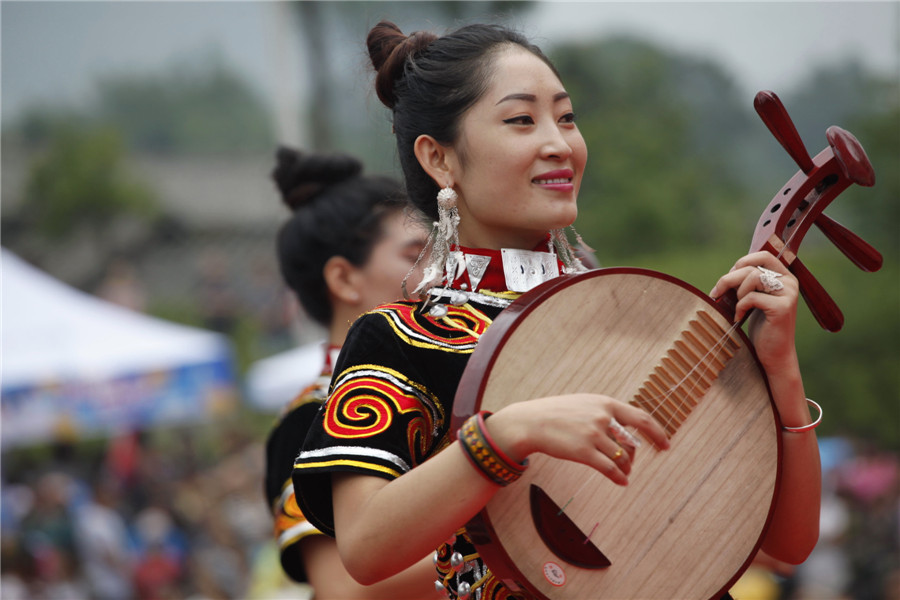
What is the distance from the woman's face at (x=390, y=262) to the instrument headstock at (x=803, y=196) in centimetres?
140

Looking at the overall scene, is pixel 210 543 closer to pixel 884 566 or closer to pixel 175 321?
pixel 884 566

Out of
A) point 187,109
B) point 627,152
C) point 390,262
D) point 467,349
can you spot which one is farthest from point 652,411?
point 187,109

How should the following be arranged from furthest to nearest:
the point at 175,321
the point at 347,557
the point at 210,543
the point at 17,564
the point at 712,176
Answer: the point at 175,321 < the point at 712,176 < the point at 210,543 < the point at 17,564 < the point at 347,557

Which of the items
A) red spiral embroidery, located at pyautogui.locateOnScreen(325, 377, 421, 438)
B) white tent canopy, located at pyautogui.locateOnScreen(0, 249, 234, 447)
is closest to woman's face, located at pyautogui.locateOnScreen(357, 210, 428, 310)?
red spiral embroidery, located at pyautogui.locateOnScreen(325, 377, 421, 438)

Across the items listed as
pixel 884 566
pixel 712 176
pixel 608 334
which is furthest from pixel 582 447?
pixel 712 176

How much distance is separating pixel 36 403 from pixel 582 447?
720 centimetres

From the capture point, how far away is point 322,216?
3.13m

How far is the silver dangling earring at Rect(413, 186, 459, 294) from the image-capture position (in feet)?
5.93

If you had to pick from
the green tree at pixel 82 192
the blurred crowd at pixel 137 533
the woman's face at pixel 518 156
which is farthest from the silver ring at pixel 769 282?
the green tree at pixel 82 192

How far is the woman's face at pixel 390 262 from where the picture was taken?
9.88ft

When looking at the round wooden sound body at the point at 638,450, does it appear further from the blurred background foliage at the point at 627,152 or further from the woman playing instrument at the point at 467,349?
the blurred background foliage at the point at 627,152

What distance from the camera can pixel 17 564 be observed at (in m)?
8.49

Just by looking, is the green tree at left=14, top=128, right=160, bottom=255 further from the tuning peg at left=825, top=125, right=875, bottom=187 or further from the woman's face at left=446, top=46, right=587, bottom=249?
the tuning peg at left=825, top=125, right=875, bottom=187

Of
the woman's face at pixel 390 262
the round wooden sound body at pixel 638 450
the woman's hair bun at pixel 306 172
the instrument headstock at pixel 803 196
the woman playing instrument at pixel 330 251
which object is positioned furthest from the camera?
the woman's hair bun at pixel 306 172
